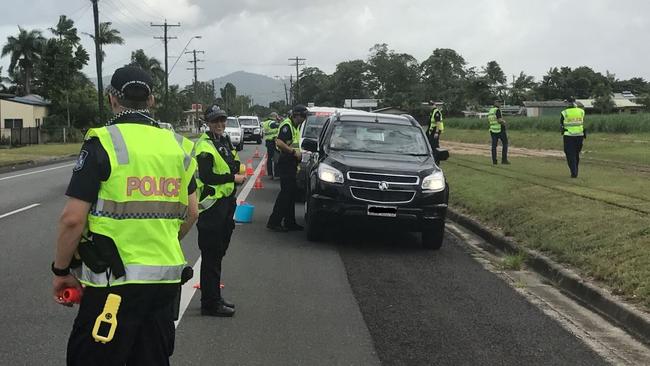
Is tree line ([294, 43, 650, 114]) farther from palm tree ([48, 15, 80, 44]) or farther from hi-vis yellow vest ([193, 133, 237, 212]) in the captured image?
hi-vis yellow vest ([193, 133, 237, 212])

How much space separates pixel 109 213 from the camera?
9.34 feet

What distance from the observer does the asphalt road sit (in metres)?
5.03

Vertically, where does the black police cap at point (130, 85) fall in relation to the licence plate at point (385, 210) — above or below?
above

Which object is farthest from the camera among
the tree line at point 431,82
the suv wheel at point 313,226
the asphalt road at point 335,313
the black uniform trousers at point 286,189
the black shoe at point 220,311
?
the tree line at point 431,82

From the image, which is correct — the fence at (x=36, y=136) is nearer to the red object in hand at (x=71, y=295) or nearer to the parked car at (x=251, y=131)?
the parked car at (x=251, y=131)

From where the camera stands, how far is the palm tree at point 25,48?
76.6m

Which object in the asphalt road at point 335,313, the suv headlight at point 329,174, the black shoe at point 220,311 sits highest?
the suv headlight at point 329,174

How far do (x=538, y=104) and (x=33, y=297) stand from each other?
338 ft

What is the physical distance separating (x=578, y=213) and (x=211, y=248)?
6.39 meters

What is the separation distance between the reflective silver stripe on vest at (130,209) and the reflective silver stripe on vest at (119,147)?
17 centimetres

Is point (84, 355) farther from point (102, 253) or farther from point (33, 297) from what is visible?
point (33, 297)

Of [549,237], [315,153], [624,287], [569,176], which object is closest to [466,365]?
[624,287]

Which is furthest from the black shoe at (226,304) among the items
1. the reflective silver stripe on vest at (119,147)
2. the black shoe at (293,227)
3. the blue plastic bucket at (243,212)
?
the black shoe at (293,227)

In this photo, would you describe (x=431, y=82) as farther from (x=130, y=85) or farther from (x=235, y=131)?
(x=130, y=85)
